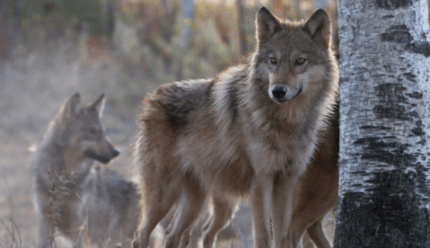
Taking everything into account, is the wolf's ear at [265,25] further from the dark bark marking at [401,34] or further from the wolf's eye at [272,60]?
the dark bark marking at [401,34]

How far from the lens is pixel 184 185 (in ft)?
14.1

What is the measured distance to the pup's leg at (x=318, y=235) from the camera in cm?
422

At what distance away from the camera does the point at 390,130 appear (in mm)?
2381

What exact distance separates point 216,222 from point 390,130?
2.74 meters

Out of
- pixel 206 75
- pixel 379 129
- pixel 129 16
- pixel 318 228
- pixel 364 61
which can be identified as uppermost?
pixel 129 16

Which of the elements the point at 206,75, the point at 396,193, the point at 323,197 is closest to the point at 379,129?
the point at 396,193

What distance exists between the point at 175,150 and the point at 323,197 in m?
1.39

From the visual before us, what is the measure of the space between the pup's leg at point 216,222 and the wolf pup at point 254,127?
0.48 meters

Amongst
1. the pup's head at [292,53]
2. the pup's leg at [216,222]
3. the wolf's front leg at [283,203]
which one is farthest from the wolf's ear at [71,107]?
the wolf's front leg at [283,203]

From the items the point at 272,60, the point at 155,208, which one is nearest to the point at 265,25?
the point at 272,60

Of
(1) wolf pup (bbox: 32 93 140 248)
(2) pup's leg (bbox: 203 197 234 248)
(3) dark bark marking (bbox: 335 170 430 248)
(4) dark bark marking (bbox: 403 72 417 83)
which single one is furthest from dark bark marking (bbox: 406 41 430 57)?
(1) wolf pup (bbox: 32 93 140 248)

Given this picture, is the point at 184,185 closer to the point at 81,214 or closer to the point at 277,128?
the point at 277,128

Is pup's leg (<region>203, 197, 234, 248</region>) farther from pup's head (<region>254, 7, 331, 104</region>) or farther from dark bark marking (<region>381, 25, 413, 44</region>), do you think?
dark bark marking (<region>381, 25, 413, 44</region>)

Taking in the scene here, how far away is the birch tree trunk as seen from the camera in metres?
2.35
